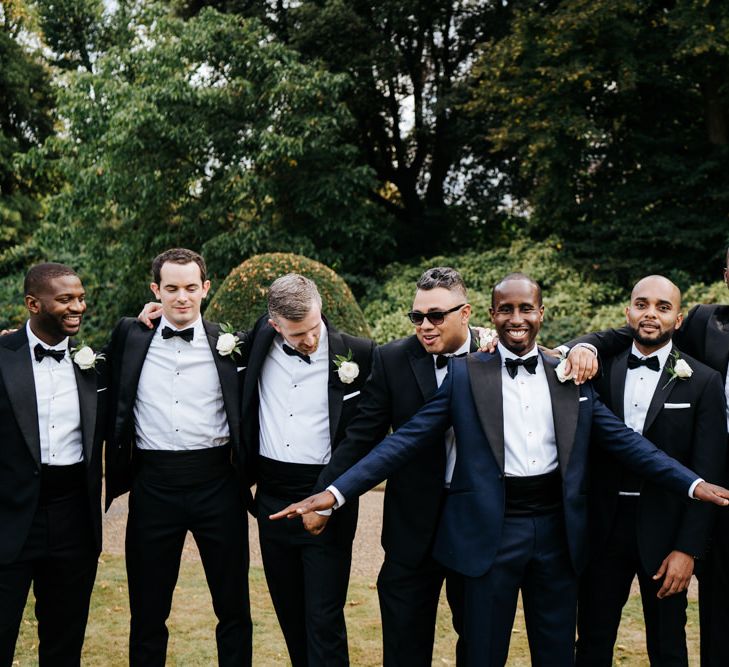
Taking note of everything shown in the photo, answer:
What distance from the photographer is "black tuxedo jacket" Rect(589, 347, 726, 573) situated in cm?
345

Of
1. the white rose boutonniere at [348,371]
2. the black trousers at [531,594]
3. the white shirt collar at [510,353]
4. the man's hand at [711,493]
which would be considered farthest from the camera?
the white rose boutonniere at [348,371]

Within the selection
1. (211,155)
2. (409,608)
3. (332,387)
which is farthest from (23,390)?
(211,155)

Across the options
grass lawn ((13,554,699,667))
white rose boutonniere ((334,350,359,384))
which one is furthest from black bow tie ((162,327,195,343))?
grass lawn ((13,554,699,667))

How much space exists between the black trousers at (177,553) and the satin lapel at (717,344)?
101 inches

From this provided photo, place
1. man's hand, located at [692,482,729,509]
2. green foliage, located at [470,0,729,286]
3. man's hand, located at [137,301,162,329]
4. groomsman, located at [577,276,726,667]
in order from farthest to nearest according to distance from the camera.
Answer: green foliage, located at [470,0,729,286] < man's hand, located at [137,301,162,329] < groomsman, located at [577,276,726,667] < man's hand, located at [692,482,729,509]

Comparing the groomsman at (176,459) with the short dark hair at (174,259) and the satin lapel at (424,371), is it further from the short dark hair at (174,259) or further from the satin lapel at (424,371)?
the satin lapel at (424,371)

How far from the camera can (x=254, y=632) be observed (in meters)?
5.07

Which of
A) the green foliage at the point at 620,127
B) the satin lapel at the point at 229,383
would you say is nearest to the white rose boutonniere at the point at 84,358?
the satin lapel at the point at 229,383

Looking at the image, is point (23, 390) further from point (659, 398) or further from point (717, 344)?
point (717, 344)

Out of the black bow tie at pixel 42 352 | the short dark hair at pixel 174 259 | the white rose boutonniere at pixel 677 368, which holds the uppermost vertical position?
the short dark hair at pixel 174 259

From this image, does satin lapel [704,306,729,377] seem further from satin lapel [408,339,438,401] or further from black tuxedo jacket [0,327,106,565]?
black tuxedo jacket [0,327,106,565]

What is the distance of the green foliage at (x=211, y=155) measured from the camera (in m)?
14.0

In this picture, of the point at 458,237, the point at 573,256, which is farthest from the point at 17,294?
the point at 573,256

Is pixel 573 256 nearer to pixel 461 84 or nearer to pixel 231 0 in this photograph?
pixel 461 84
